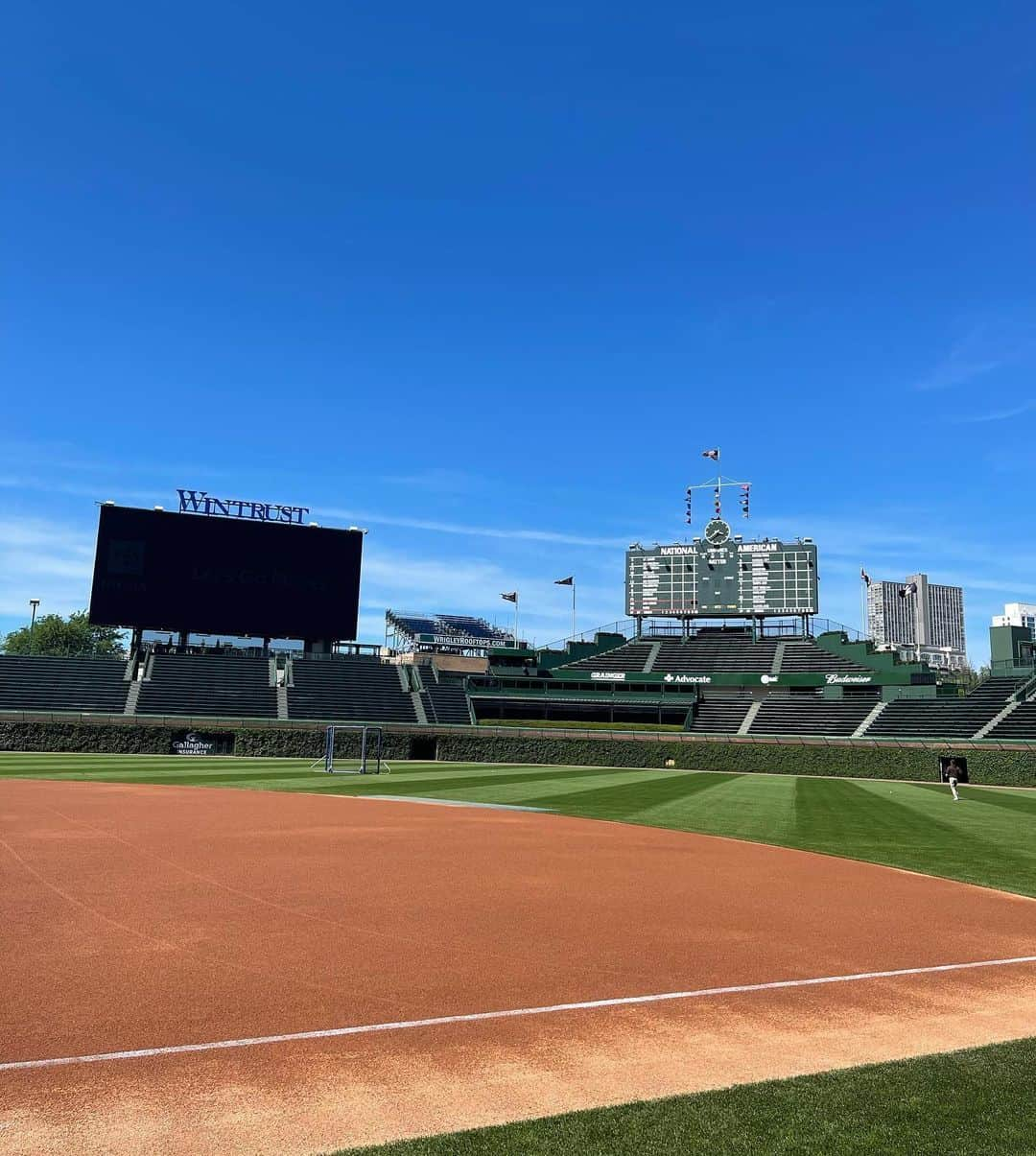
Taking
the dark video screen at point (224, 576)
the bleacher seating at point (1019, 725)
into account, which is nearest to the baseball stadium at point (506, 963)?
the bleacher seating at point (1019, 725)

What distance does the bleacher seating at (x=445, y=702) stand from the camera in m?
71.9

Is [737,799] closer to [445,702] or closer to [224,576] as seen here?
[445,702]

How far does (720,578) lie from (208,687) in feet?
161

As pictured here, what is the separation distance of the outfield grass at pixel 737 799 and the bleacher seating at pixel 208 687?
14922 millimetres

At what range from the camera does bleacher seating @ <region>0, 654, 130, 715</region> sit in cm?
6350

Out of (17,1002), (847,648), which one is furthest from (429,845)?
(847,648)

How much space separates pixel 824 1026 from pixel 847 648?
74.7 meters

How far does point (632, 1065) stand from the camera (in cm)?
724

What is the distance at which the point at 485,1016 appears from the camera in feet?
27.6

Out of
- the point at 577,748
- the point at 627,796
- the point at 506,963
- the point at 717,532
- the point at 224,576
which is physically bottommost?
the point at 627,796

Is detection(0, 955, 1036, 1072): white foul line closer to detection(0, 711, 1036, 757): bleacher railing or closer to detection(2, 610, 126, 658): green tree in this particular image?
detection(0, 711, 1036, 757): bleacher railing

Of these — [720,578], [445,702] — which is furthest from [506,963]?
[720,578]

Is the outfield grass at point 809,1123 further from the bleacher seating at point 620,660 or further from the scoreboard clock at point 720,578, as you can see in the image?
the scoreboard clock at point 720,578

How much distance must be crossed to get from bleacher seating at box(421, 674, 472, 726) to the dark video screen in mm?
8612
